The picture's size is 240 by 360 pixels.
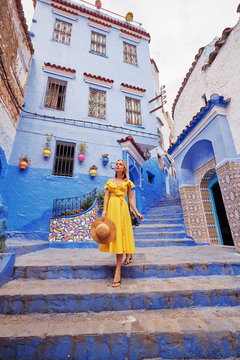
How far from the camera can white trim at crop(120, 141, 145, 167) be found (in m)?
8.29

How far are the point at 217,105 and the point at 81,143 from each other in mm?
5428

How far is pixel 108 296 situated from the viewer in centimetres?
213

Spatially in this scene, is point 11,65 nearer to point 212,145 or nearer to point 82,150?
point 82,150

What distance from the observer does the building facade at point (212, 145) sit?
15.4 ft

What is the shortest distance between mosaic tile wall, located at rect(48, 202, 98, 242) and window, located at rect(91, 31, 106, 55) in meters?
9.86

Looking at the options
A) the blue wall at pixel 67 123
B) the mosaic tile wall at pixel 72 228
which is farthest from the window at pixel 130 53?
the mosaic tile wall at pixel 72 228

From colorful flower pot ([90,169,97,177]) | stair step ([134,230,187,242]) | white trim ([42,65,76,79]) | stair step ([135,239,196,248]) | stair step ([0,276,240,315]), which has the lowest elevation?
stair step ([0,276,240,315])

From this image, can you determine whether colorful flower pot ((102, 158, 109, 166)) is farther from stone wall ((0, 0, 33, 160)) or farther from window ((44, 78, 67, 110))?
stone wall ((0, 0, 33, 160))

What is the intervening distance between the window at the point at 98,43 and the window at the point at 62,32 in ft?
4.49

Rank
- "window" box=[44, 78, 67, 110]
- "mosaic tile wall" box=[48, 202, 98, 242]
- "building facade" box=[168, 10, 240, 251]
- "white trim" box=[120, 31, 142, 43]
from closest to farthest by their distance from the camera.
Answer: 1. "building facade" box=[168, 10, 240, 251]
2. "mosaic tile wall" box=[48, 202, 98, 242]
3. "window" box=[44, 78, 67, 110]
4. "white trim" box=[120, 31, 142, 43]

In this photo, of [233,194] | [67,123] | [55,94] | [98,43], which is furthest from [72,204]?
[98,43]

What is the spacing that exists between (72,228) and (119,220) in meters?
3.57

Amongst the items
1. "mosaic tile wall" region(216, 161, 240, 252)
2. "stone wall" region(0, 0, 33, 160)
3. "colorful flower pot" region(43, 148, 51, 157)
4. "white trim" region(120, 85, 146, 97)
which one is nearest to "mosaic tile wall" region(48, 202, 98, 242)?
"colorful flower pot" region(43, 148, 51, 157)

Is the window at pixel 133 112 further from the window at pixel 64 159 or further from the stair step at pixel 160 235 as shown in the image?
the stair step at pixel 160 235
